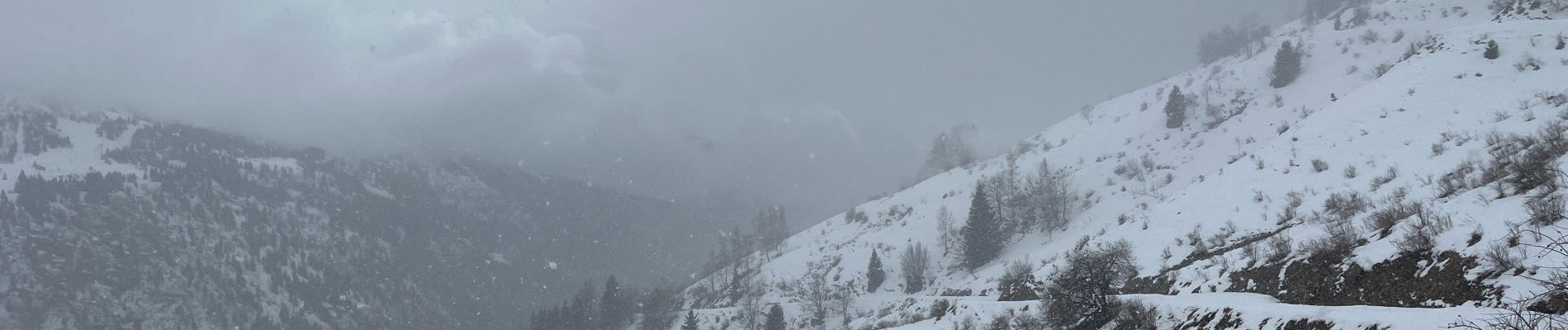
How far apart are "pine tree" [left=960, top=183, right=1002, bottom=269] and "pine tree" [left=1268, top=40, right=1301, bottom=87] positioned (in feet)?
77.9

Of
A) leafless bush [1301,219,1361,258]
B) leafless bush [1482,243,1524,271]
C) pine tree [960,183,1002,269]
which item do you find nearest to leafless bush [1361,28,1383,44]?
pine tree [960,183,1002,269]

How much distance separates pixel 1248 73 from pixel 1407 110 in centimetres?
4577

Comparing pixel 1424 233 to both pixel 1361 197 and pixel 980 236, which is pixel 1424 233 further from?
pixel 980 236

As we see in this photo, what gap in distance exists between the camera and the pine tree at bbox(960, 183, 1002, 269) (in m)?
48.2

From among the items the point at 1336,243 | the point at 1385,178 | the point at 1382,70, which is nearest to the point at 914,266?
the point at 1382,70

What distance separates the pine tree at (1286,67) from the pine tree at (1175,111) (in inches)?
245

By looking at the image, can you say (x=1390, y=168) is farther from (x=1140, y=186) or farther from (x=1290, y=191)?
(x=1140, y=186)

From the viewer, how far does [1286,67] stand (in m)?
49.2

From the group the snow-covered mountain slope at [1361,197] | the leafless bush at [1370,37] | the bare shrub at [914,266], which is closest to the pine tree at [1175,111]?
the snow-covered mountain slope at [1361,197]

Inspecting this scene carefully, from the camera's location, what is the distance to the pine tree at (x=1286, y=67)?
160 ft

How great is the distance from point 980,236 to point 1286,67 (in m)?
27.0

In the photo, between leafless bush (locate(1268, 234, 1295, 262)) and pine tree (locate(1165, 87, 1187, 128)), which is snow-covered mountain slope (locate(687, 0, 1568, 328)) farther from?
pine tree (locate(1165, 87, 1187, 128))

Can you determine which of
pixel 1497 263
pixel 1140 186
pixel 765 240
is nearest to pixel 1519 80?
pixel 1497 263

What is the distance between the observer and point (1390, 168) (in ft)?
43.0
